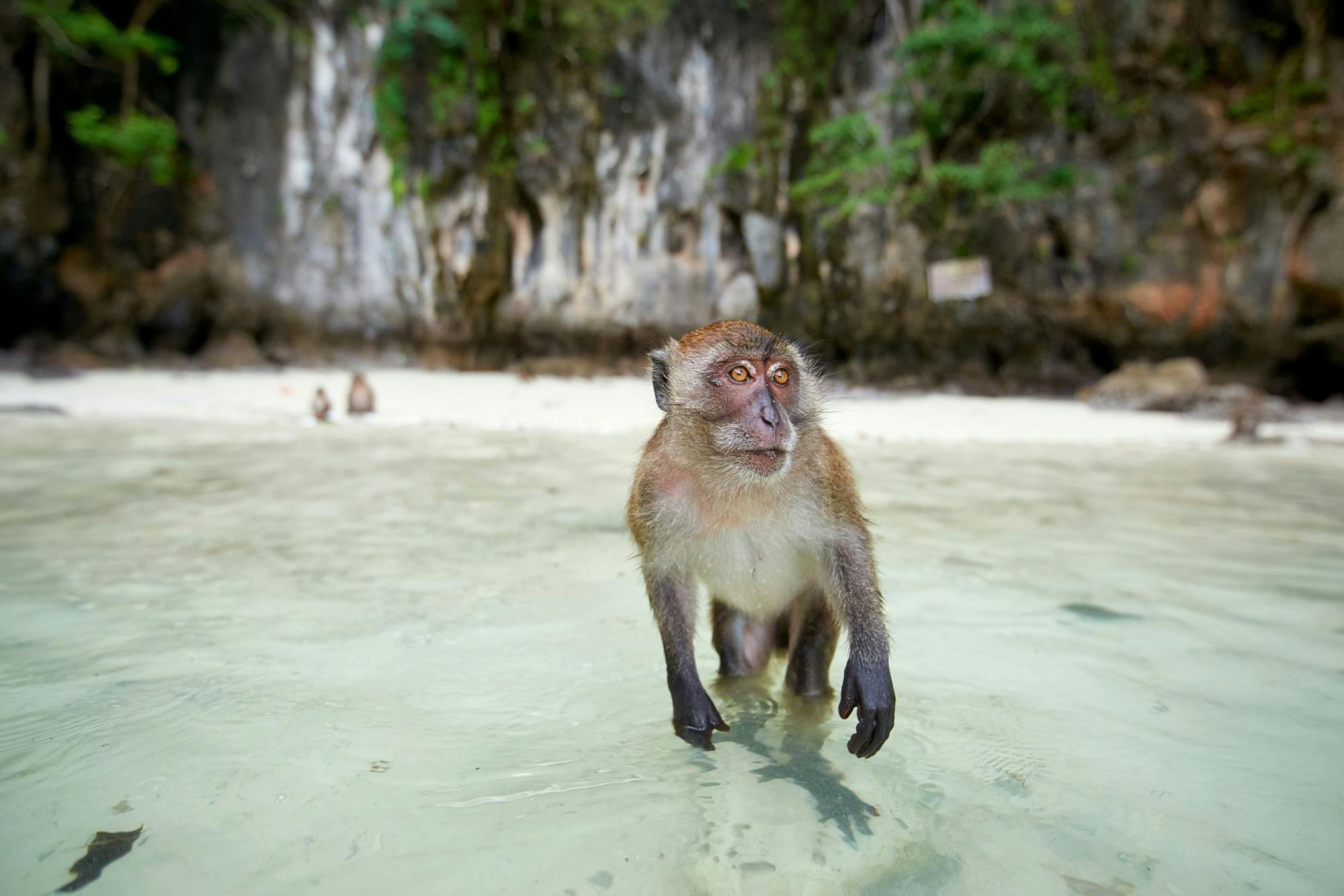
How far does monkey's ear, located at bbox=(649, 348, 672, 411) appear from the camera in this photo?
2.04 m

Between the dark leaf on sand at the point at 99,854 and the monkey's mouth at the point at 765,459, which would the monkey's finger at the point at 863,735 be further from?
the dark leaf on sand at the point at 99,854

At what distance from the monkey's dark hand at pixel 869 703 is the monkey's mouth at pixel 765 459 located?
484 millimetres

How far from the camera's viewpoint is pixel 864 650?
1.83m

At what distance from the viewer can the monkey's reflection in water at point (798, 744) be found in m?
Answer: 1.65

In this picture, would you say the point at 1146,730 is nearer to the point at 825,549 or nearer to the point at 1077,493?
the point at 825,549

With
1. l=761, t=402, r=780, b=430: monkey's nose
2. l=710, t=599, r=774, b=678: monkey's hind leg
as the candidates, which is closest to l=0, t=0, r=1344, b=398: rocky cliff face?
l=710, t=599, r=774, b=678: monkey's hind leg

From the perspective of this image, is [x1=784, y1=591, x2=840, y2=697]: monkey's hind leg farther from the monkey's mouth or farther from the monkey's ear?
the monkey's ear

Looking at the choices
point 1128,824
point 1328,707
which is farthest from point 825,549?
point 1328,707

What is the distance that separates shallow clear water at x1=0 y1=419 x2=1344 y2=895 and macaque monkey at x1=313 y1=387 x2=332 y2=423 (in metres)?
5.12

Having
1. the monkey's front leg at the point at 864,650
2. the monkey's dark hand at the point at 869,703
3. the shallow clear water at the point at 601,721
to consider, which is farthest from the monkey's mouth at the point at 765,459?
the shallow clear water at the point at 601,721

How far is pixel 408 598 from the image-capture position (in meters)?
2.97

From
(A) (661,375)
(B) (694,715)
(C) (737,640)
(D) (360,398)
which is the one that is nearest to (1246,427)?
(C) (737,640)

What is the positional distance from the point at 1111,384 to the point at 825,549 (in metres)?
13.5

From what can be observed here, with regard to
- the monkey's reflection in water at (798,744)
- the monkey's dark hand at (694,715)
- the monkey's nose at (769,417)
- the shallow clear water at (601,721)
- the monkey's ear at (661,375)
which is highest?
the monkey's ear at (661,375)
